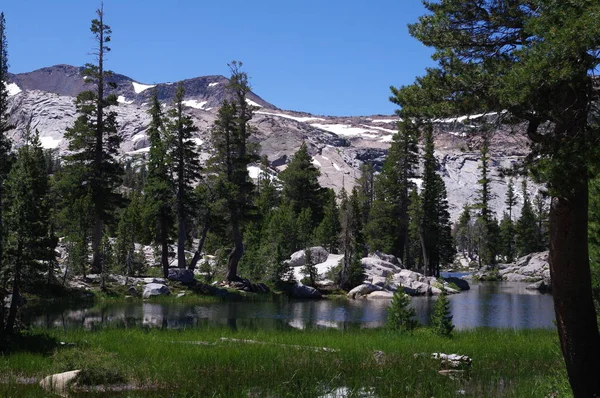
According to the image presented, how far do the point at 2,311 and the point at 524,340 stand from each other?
579 inches

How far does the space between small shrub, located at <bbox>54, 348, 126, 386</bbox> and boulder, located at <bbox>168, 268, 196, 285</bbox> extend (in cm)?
2532

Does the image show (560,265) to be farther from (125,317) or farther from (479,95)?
(125,317)

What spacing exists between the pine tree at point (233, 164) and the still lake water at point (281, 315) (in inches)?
262

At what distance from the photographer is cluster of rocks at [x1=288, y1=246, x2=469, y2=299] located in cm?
4103

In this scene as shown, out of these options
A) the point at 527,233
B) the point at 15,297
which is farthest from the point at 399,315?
the point at 527,233

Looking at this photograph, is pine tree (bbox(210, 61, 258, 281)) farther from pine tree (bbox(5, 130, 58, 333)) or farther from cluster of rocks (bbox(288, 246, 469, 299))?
pine tree (bbox(5, 130, 58, 333))

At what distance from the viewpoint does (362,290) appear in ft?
134

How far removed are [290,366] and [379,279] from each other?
33.6 m

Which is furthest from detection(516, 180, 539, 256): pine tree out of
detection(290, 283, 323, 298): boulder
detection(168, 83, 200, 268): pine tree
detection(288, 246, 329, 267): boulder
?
detection(168, 83, 200, 268): pine tree

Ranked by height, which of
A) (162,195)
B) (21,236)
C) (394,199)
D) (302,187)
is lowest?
(21,236)

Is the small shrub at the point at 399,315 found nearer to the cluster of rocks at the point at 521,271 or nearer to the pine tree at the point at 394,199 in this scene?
the pine tree at the point at 394,199

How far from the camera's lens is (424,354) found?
13.2 m

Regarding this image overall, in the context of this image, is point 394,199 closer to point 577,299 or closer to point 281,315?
point 281,315

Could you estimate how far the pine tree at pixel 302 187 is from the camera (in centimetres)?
6650
